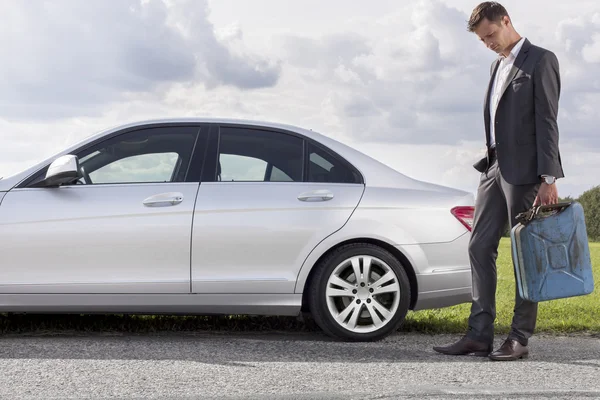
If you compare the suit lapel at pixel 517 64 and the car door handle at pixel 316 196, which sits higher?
the suit lapel at pixel 517 64

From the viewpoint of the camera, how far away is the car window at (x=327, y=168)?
6297 millimetres

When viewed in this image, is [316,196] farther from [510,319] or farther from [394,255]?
[510,319]

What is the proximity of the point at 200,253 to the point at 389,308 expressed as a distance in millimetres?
1450

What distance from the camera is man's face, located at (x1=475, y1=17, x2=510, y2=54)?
545 centimetres

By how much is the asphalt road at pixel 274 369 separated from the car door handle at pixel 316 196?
1063 millimetres

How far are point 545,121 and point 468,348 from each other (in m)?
1.66

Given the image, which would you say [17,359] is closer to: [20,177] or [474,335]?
[20,177]

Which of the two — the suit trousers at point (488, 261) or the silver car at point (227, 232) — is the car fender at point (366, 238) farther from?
the suit trousers at point (488, 261)

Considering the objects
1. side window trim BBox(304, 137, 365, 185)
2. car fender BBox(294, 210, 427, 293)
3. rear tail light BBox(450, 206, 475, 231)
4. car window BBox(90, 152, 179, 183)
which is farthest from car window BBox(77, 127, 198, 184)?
rear tail light BBox(450, 206, 475, 231)

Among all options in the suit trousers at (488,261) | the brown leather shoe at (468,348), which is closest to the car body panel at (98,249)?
the brown leather shoe at (468,348)

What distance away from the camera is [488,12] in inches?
213

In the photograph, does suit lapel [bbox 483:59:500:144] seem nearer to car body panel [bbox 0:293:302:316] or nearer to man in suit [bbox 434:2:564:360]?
man in suit [bbox 434:2:564:360]

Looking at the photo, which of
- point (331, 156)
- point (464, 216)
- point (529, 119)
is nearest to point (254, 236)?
point (331, 156)

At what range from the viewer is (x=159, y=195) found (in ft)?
19.9
